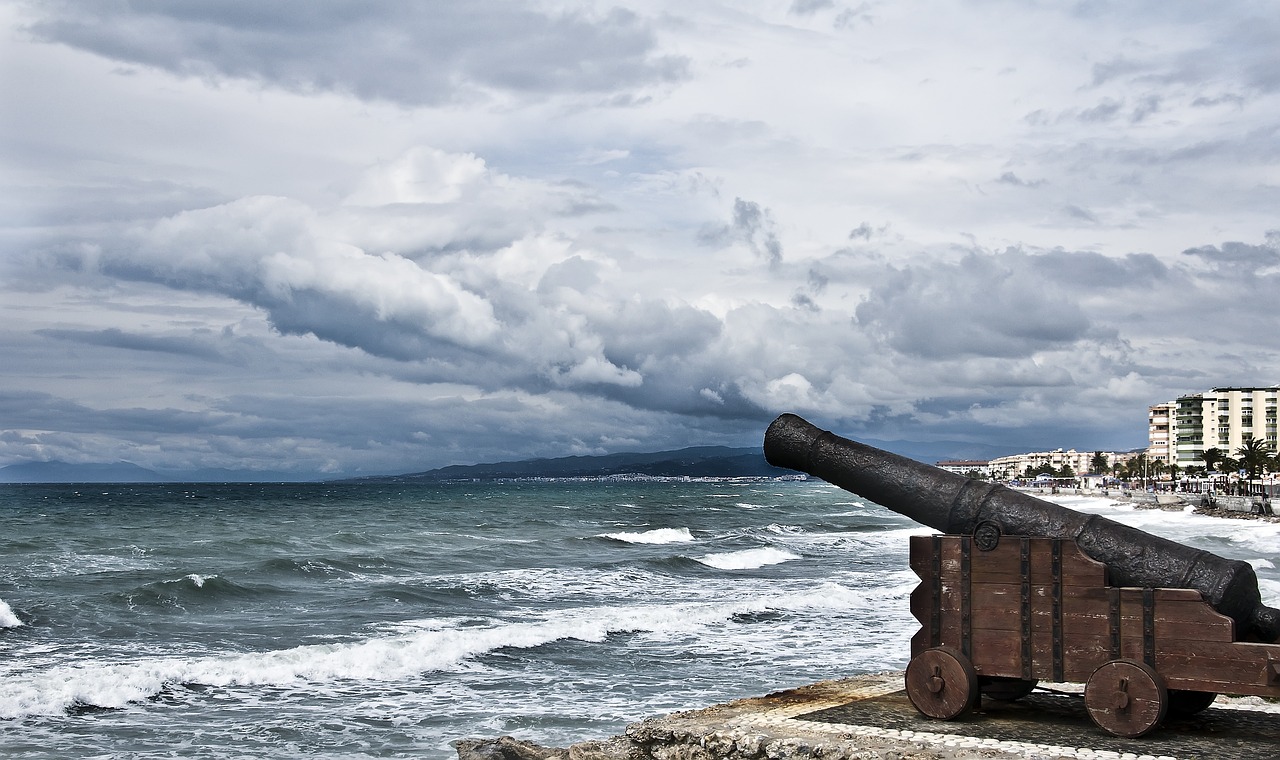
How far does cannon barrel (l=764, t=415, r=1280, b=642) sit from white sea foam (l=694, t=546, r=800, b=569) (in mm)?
23423

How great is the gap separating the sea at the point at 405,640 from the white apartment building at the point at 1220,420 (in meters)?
122

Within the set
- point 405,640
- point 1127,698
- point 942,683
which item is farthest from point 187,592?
point 1127,698

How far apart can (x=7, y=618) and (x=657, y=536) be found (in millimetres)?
29908

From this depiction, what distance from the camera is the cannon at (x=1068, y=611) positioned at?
23.1ft

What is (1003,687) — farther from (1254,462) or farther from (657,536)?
(1254,462)

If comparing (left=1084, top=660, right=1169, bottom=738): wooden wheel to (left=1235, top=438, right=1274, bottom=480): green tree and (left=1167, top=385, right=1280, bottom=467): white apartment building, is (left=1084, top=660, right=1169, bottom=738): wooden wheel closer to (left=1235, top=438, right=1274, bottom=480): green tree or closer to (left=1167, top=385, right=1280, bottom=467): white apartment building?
(left=1235, top=438, right=1274, bottom=480): green tree

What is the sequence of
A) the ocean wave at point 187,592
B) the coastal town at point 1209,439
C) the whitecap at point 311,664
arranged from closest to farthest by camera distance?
the whitecap at point 311,664
the ocean wave at point 187,592
the coastal town at point 1209,439

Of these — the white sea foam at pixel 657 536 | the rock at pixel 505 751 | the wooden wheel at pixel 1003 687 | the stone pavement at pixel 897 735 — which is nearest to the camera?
the stone pavement at pixel 897 735

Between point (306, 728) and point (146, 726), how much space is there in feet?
5.35

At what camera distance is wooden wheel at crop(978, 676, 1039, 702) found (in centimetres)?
790

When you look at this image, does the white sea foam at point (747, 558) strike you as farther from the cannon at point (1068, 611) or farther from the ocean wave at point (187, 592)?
the cannon at point (1068, 611)

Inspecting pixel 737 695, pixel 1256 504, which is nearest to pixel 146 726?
pixel 737 695

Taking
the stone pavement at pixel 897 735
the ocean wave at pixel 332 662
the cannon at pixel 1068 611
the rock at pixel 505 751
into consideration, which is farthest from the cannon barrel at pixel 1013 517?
the ocean wave at pixel 332 662

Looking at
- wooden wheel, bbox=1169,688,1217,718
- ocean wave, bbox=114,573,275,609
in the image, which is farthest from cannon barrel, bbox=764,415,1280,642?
ocean wave, bbox=114,573,275,609
